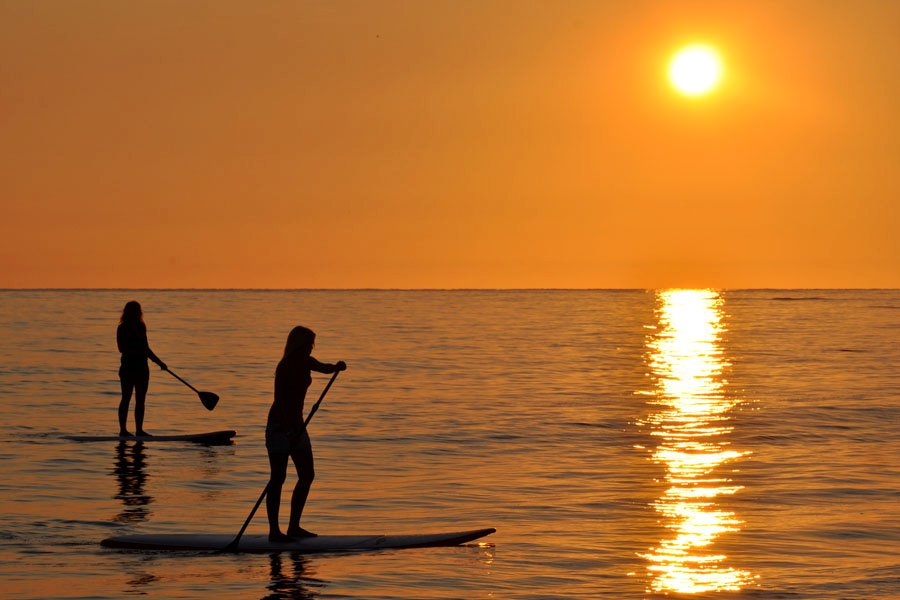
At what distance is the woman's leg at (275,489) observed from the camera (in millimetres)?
13312

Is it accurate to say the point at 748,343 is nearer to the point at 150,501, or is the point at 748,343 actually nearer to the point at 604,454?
the point at 604,454

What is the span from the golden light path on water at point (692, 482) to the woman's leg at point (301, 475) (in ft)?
11.7

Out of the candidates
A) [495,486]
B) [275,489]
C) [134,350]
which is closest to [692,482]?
[495,486]

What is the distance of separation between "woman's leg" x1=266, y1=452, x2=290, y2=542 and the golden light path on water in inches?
151

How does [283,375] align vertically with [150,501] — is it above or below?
above

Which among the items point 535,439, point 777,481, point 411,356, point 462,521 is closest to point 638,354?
point 411,356

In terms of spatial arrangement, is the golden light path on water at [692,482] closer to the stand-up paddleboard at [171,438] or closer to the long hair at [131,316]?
the stand-up paddleboard at [171,438]

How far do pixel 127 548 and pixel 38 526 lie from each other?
189 centimetres

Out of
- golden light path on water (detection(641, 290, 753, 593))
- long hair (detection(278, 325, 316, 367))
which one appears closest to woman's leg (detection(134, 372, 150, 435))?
golden light path on water (detection(641, 290, 753, 593))

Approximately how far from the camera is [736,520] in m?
15.9

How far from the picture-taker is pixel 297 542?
1371 cm

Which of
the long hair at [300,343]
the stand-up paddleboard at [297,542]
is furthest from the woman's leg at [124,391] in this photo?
the long hair at [300,343]

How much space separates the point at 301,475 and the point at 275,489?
32cm

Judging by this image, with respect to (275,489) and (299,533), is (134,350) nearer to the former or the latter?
(299,533)
